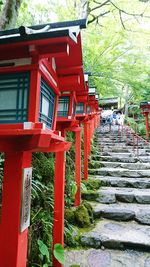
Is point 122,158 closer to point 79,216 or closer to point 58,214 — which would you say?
point 79,216

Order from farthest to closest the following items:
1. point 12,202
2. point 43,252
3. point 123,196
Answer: point 123,196 < point 43,252 < point 12,202

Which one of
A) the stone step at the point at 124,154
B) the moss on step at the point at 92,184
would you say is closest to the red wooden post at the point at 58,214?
the moss on step at the point at 92,184

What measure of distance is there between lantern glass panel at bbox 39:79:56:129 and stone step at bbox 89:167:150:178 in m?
6.73

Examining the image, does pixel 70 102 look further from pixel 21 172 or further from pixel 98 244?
pixel 98 244

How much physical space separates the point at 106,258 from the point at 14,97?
162 inches

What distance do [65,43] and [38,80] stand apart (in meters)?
0.53

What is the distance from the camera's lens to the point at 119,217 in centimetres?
692

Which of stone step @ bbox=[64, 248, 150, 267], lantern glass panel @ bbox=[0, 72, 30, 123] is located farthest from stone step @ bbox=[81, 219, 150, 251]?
lantern glass panel @ bbox=[0, 72, 30, 123]

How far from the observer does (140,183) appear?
9039 millimetres

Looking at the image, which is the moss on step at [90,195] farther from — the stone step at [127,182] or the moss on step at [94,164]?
the moss on step at [94,164]

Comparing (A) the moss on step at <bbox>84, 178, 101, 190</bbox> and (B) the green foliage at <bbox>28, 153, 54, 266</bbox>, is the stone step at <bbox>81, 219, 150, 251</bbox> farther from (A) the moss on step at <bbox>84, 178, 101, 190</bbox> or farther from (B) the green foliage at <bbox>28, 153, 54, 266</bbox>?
(A) the moss on step at <bbox>84, 178, 101, 190</bbox>

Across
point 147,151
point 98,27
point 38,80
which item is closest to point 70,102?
point 38,80

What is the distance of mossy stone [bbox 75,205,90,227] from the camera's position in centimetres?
636

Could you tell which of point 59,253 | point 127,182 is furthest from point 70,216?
point 127,182
